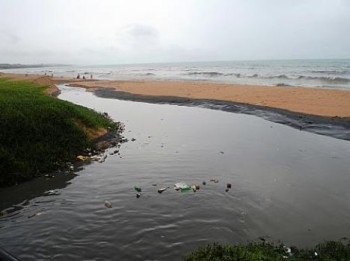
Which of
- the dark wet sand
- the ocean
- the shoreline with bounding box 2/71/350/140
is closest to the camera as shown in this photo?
the dark wet sand

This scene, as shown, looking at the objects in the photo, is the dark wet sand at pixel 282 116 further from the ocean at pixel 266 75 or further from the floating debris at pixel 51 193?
the ocean at pixel 266 75

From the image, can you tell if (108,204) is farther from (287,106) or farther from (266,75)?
(266,75)

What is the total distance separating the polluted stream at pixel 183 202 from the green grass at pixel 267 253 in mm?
394

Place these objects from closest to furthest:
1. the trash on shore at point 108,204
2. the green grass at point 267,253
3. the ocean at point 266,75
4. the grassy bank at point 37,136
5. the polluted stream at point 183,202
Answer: the green grass at point 267,253 → the polluted stream at point 183,202 → the trash on shore at point 108,204 → the grassy bank at point 37,136 → the ocean at point 266,75

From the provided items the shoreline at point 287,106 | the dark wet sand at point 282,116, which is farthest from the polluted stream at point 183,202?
the shoreline at point 287,106

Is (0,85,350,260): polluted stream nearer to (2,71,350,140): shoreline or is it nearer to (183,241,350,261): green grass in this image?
(183,241,350,261): green grass

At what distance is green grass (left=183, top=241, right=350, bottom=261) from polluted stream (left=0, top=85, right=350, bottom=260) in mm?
394

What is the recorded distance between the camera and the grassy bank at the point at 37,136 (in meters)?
11.4

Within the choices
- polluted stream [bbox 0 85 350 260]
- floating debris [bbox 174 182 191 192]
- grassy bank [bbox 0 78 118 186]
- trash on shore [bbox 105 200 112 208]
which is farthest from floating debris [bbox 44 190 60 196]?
floating debris [bbox 174 182 191 192]

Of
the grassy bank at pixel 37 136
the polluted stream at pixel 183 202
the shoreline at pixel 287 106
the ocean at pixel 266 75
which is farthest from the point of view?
the ocean at pixel 266 75

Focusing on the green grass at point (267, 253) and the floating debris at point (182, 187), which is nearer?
the green grass at point (267, 253)

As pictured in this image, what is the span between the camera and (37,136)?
12961mm

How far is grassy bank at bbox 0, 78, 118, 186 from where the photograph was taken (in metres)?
11.4

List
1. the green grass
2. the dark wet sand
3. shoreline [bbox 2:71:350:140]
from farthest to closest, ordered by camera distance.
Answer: shoreline [bbox 2:71:350:140], the dark wet sand, the green grass
